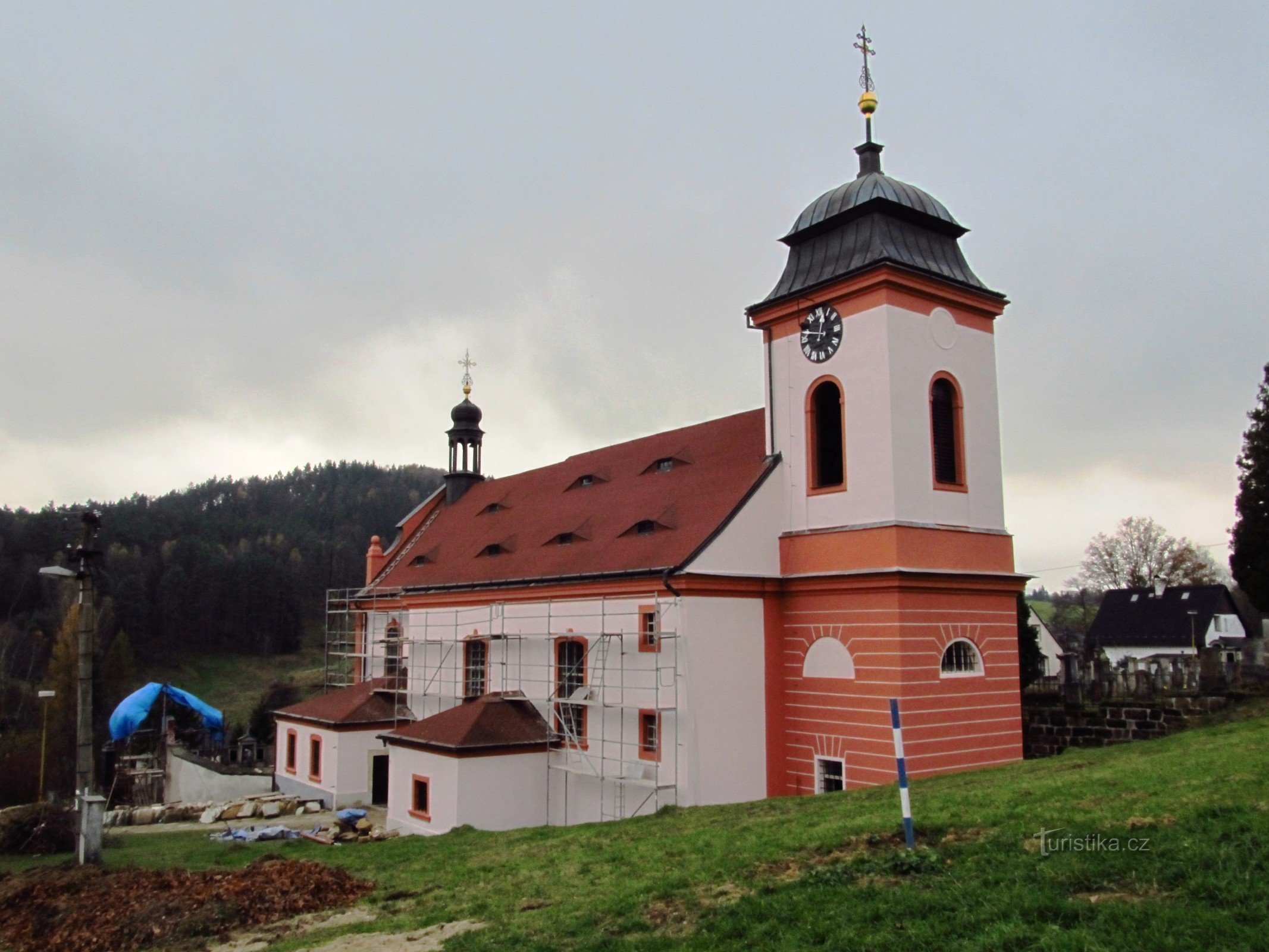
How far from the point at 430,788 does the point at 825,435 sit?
11.0 m

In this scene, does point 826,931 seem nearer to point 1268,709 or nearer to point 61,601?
point 1268,709

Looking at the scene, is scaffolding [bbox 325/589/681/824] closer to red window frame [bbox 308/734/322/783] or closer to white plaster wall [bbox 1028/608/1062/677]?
red window frame [bbox 308/734/322/783]

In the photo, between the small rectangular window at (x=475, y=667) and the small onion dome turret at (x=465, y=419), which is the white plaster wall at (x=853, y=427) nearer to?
the small rectangular window at (x=475, y=667)

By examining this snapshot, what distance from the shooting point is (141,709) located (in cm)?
3306

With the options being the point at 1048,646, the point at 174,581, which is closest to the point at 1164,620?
the point at 1048,646

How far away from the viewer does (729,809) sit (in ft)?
48.6

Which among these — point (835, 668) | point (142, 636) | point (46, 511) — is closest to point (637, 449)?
point (835, 668)

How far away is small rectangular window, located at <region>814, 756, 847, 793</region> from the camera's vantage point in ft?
57.3

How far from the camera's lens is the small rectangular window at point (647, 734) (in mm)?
18969

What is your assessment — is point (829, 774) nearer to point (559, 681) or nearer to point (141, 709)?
point (559, 681)

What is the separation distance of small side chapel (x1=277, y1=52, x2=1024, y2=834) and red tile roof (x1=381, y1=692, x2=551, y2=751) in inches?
2.5

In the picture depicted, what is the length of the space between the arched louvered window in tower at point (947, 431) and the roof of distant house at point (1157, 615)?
30922mm

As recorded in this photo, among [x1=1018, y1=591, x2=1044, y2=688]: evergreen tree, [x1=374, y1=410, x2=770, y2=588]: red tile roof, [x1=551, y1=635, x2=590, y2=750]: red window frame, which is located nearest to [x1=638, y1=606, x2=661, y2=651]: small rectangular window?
[x1=374, y1=410, x2=770, y2=588]: red tile roof

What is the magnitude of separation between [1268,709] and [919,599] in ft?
19.1
